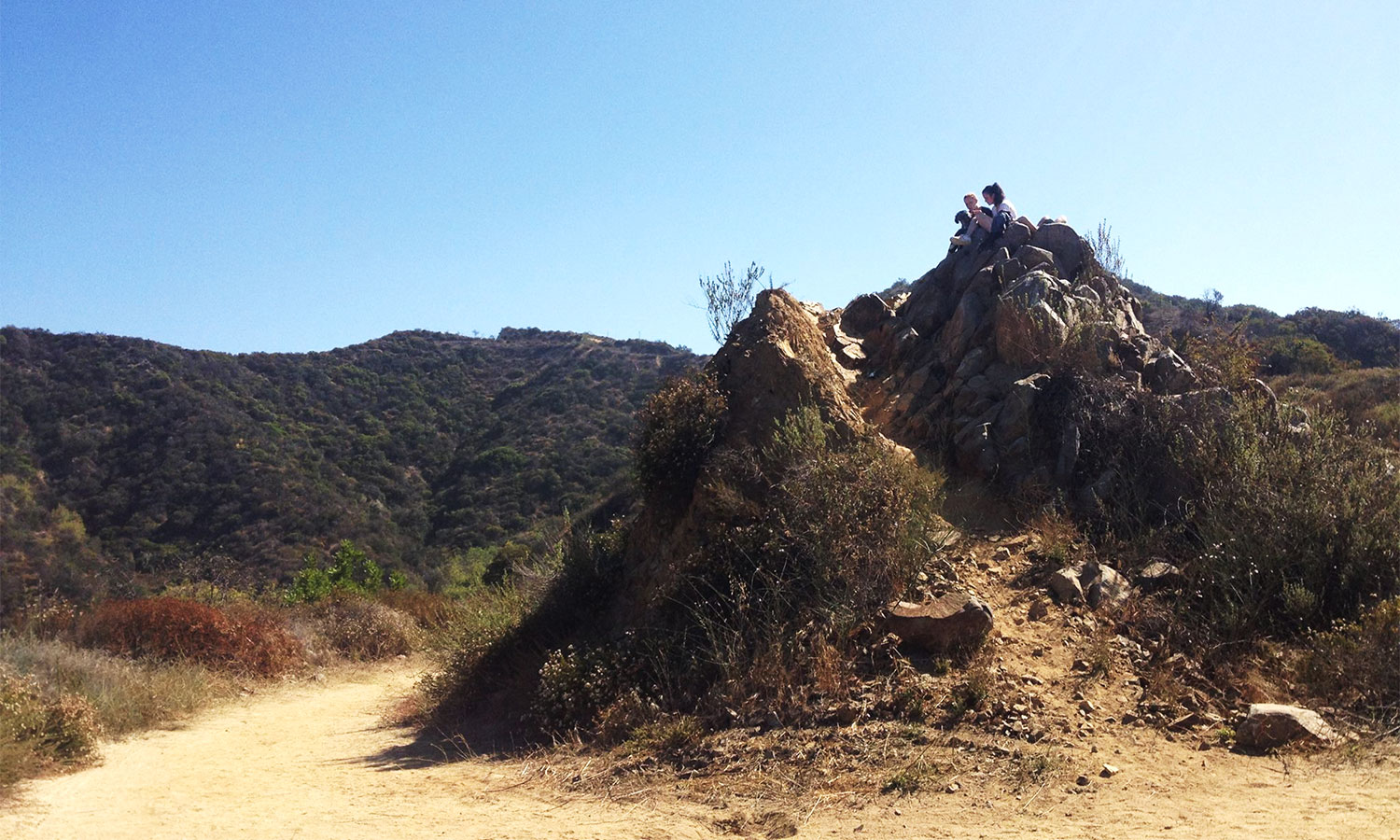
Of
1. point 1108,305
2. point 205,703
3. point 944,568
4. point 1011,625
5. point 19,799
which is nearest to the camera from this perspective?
point 19,799

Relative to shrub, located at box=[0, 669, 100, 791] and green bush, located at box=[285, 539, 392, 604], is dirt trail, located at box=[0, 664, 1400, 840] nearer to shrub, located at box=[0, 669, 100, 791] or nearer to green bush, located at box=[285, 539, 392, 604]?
shrub, located at box=[0, 669, 100, 791]

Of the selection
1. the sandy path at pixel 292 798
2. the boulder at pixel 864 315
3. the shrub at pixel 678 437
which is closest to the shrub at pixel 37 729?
the sandy path at pixel 292 798

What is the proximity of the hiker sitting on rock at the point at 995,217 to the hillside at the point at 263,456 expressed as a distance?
20421 millimetres

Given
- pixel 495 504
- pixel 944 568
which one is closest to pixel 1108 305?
pixel 944 568

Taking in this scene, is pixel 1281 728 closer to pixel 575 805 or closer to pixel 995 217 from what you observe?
pixel 575 805

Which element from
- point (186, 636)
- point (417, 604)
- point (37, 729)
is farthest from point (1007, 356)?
point (417, 604)

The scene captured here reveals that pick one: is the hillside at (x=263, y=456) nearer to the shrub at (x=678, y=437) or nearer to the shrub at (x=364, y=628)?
the shrub at (x=364, y=628)

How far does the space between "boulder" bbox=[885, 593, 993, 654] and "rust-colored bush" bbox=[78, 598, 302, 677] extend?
40.8 feet

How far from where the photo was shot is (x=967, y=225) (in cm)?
1432

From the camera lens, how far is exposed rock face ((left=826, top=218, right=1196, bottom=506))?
1080 centimetres

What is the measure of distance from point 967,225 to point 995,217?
61 cm

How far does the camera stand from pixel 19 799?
7875 millimetres

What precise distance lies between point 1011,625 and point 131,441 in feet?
110

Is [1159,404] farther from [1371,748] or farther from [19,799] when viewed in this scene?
[19,799]
